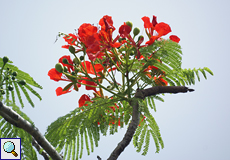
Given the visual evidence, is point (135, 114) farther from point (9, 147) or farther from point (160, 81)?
point (9, 147)

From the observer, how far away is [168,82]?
2.94 m

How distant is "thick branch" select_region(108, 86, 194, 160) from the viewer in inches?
96.8

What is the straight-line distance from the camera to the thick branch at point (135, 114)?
2459mm

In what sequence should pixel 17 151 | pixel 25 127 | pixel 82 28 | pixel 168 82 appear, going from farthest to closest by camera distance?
pixel 168 82
pixel 82 28
pixel 17 151
pixel 25 127

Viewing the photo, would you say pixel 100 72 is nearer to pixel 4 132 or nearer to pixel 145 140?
pixel 145 140

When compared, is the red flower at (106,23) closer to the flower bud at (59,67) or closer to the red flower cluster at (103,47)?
the red flower cluster at (103,47)

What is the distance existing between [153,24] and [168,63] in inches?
17.2

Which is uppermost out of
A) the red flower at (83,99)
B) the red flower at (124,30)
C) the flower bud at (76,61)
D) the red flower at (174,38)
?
the red flower at (124,30)

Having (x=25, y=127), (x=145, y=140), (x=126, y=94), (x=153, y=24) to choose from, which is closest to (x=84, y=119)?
(x=126, y=94)

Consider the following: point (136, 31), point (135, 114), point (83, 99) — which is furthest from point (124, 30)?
point (83, 99)

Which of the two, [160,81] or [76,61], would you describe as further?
[160,81]

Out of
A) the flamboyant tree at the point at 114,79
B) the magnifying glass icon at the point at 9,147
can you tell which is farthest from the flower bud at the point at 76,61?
the magnifying glass icon at the point at 9,147

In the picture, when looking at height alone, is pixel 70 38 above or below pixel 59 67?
above

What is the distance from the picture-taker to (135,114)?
2658mm
